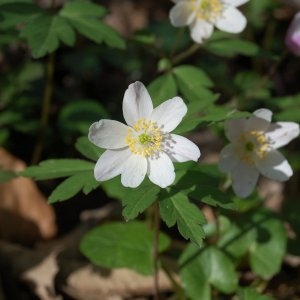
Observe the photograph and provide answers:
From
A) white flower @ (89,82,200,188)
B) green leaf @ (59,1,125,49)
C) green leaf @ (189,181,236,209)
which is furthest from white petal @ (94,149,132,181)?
green leaf @ (59,1,125,49)

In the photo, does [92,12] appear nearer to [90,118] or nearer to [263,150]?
[90,118]

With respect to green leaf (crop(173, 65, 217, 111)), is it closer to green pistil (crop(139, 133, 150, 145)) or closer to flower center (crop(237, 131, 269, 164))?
flower center (crop(237, 131, 269, 164))

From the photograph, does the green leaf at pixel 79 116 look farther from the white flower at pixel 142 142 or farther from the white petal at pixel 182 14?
the white flower at pixel 142 142

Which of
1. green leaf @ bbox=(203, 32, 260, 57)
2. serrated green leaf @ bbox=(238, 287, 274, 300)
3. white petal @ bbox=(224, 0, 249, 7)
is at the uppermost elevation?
white petal @ bbox=(224, 0, 249, 7)

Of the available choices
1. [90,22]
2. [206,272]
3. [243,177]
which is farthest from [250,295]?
[90,22]

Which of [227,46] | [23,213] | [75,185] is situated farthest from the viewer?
[23,213]

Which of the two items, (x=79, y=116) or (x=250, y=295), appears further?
(x=79, y=116)

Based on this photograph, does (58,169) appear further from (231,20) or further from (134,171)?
(231,20)
